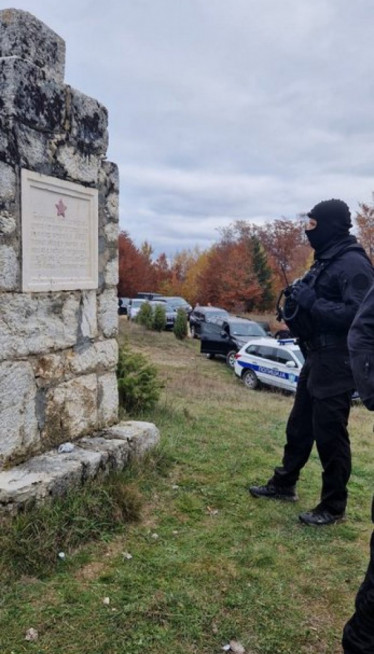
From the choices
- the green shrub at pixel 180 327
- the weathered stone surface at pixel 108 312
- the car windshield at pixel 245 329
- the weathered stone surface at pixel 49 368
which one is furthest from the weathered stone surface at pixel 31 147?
the green shrub at pixel 180 327

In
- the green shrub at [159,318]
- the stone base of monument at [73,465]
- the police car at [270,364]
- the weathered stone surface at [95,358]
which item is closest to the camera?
the stone base of monument at [73,465]

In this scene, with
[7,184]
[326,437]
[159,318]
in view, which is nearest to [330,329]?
[326,437]

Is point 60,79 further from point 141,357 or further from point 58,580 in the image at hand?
point 141,357

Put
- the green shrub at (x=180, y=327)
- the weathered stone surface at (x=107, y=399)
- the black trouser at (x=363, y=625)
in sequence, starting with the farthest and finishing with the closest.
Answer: the green shrub at (x=180, y=327), the weathered stone surface at (x=107, y=399), the black trouser at (x=363, y=625)

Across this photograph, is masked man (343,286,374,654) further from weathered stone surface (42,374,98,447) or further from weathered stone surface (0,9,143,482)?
weathered stone surface (42,374,98,447)

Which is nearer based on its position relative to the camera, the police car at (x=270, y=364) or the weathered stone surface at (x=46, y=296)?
the weathered stone surface at (x=46, y=296)

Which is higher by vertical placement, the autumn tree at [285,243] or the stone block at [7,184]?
the autumn tree at [285,243]

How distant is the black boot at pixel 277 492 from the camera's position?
3562mm

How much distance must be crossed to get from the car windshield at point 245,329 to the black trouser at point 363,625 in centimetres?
1691

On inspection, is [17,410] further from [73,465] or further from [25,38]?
[25,38]

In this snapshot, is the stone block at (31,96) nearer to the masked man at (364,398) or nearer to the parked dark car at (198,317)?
the masked man at (364,398)

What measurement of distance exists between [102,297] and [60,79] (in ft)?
4.82

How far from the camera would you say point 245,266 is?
3897 centimetres

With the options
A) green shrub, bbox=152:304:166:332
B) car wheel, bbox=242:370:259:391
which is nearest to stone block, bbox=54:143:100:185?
car wheel, bbox=242:370:259:391
